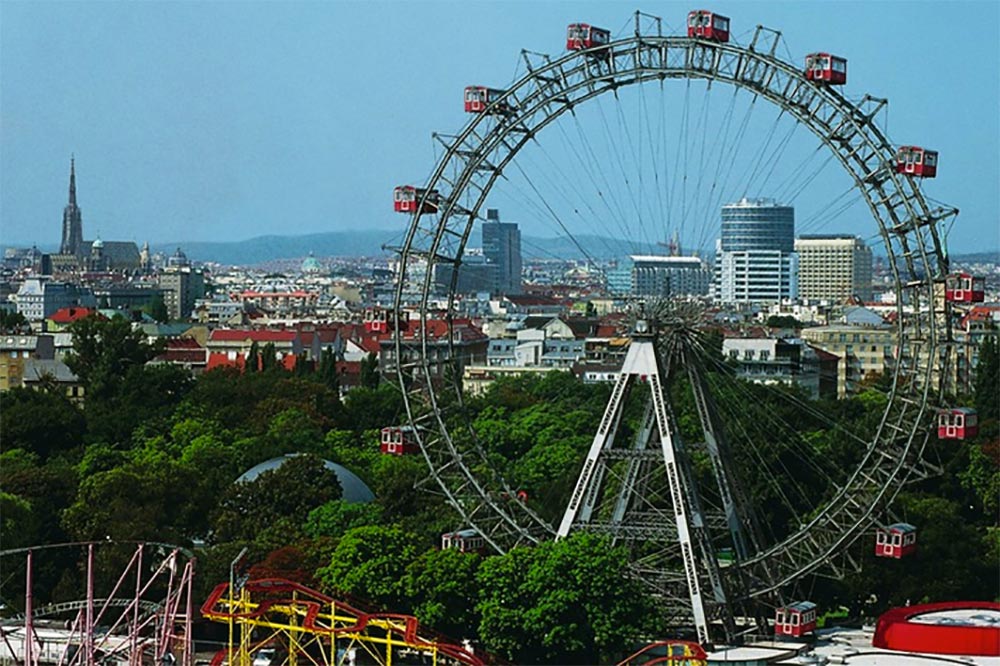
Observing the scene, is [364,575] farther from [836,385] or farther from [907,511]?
[836,385]

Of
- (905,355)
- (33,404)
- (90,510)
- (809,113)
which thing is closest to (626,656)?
(905,355)

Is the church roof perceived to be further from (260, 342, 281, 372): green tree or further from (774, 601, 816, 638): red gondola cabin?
(260, 342, 281, 372): green tree

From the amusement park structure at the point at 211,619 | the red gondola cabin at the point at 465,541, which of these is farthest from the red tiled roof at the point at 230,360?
the red gondola cabin at the point at 465,541

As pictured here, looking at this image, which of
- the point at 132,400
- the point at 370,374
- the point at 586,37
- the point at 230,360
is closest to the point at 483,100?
the point at 586,37

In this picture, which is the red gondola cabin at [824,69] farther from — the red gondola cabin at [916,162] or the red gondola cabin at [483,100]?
the red gondola cabin at [483,100]

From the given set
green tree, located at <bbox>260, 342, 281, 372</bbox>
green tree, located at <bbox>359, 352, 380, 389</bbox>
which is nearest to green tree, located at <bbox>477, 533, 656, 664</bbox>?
green tree, located at <bbox>359, 352, 380, 389</bbox>

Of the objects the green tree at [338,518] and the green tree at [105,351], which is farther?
the green tree at [105,351]

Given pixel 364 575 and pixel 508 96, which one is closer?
pixel 364 575
